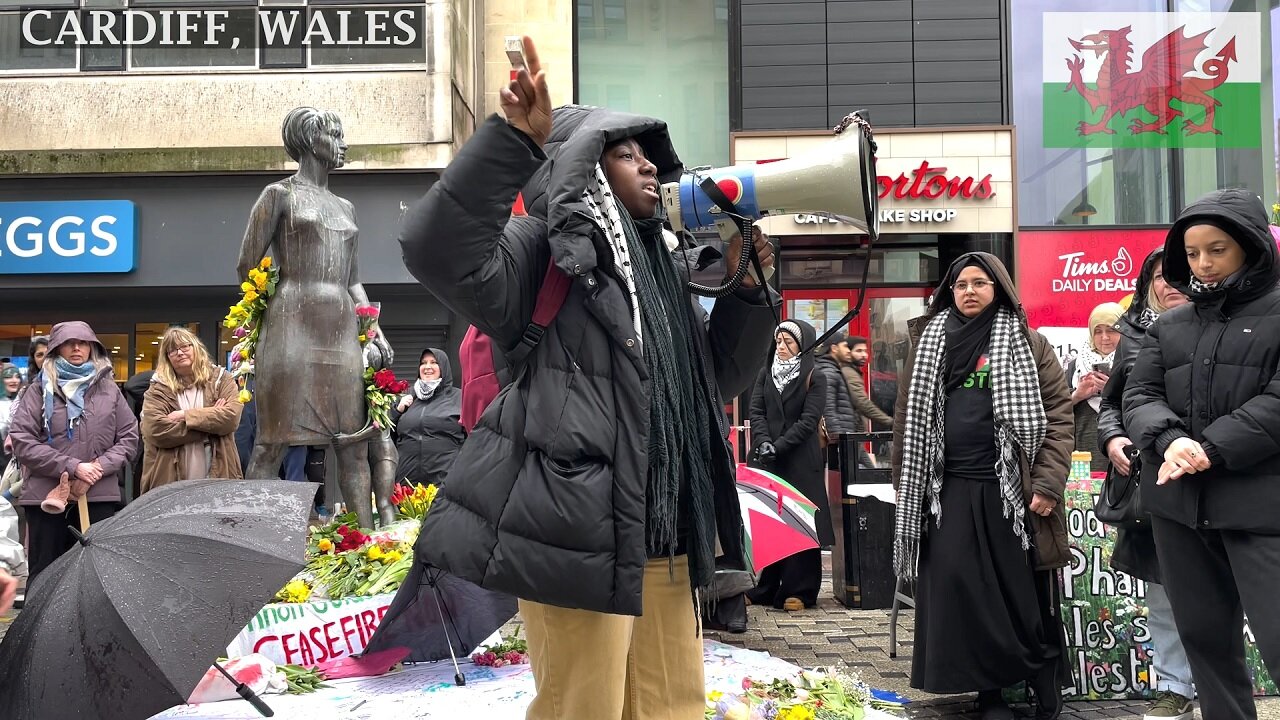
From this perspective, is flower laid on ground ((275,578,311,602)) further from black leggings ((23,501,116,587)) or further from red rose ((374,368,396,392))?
black leggings ((23,501,116,587))

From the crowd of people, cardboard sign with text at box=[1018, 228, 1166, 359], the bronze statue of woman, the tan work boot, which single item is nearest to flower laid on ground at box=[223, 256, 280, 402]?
the bronze statue of woman

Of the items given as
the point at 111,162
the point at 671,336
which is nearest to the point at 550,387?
the point at 671,336

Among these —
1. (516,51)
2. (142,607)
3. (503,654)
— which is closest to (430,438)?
(503,654)

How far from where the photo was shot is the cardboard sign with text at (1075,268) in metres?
14.2

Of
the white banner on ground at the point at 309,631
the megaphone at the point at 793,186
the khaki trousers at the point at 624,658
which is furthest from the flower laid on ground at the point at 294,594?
the megaphone at the point at 793,186

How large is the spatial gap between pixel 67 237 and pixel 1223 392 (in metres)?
12.8

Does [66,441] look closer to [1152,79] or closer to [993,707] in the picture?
[993,707]

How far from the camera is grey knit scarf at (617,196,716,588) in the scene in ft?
7.74

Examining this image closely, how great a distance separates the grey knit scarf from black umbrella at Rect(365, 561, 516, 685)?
2511 mm

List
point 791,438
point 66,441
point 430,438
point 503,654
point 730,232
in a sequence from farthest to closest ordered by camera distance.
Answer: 1. point 430,438
2. point 791,438
3. point 66,441
4. point 503,654
5. point 730,232

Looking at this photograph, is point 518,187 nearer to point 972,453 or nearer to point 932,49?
point 972,453

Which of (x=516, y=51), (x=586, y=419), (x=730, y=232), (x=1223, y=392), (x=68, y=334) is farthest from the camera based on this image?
(x=68, y=334)

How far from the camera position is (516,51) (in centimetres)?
196

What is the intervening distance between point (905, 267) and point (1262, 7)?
562 cm
